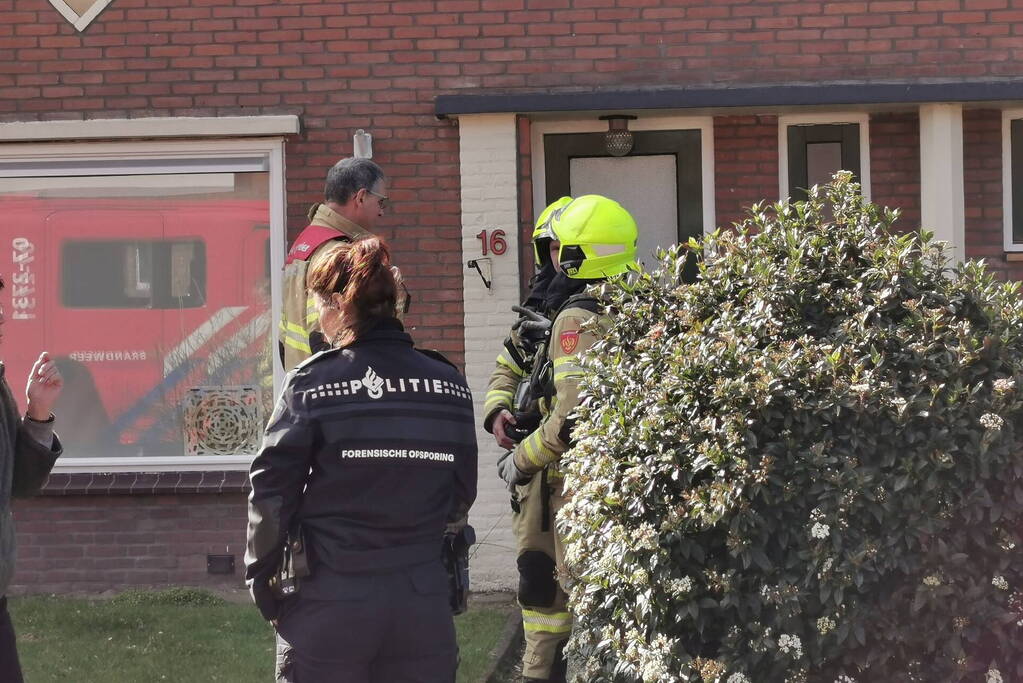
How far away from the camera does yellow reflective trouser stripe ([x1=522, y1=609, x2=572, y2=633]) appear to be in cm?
504

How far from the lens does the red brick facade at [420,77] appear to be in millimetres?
7949

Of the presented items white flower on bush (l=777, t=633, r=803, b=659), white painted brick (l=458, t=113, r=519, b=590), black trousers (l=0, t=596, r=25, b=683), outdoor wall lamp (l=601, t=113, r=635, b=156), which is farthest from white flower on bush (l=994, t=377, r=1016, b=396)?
outdoor wall lamp (l=601, t=113, r=635, b=156)

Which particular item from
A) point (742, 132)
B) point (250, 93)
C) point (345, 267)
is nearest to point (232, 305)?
point (250, 93)

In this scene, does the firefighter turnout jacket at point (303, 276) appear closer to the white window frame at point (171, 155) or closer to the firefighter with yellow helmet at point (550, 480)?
the firefighter with yellow helmet at point (550, 480)

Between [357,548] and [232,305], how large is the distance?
4.95 m

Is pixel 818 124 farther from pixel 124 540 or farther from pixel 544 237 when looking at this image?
pixel 124 540

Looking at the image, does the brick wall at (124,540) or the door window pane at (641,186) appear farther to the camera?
the door window pane at (641,186)

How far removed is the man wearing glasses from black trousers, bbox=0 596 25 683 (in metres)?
1.45

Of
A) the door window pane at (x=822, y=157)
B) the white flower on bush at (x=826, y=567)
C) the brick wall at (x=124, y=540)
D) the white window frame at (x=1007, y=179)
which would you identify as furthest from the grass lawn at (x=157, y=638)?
the white window frame at (x=1007, y=179)

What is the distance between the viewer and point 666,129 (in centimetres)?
825

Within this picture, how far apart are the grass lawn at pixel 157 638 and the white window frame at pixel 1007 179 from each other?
3.75 metres

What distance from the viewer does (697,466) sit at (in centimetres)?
372

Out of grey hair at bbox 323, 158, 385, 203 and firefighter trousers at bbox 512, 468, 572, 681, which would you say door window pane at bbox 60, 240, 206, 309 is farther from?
firefighter trousers at bbox 512, 468, 572, 681

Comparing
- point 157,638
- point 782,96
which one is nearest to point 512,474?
point 157,638
